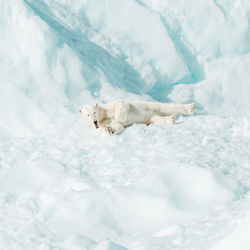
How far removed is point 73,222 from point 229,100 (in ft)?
19.3

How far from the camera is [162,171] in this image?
4312 millimetres

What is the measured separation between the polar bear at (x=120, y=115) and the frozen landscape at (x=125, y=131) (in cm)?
14

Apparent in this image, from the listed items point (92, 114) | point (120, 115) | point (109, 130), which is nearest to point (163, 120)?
point (120, 115)

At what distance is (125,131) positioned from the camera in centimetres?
547

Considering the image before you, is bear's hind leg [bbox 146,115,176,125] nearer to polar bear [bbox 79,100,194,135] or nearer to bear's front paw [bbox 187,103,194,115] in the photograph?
polar bear [bbox 79,100,194,135]

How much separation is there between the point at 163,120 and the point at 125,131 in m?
0.57

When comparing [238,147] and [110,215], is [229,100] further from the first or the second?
[110,215]

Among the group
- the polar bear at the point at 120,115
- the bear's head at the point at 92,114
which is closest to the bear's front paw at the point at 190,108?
the polar bear at the point at 120,115

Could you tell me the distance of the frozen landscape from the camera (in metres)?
3.64

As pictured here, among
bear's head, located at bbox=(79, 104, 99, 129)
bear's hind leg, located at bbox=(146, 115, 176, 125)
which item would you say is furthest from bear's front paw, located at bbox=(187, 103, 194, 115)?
bear's head, located at bbox=(79, 104, 99, 129)

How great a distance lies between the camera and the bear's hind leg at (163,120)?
5.70 metres

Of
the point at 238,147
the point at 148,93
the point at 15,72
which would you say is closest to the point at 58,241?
the point at 238,147

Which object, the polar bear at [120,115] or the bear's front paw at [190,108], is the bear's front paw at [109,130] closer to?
the polar bear at [120,115]

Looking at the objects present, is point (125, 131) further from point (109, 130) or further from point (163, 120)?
point (163, 120)
